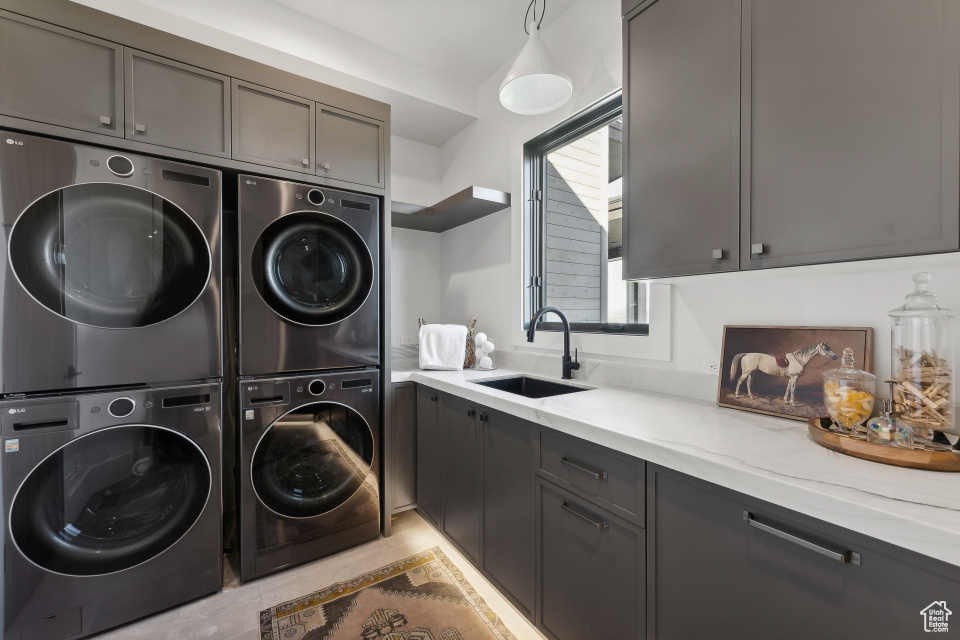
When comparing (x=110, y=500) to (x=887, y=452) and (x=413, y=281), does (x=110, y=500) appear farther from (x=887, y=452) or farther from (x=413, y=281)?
(x=887, y=452)

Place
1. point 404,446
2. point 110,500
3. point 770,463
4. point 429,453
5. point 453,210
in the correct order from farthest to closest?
1. point 453,210
2. point 404,446
3. point 429,453
4. point 110,500
5. point 770,463

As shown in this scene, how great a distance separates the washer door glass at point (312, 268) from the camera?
192 cm

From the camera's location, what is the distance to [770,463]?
3.04 feet

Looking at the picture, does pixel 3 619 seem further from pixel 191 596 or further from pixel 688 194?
pixel 688 194

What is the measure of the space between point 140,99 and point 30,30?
13.4 inches

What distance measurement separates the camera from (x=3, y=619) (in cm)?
144

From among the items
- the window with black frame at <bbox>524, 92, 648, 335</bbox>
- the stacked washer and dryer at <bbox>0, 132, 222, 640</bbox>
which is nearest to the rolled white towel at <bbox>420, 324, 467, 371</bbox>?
the window with black frame at <bbox>524, 92, 648, 335</bbox>

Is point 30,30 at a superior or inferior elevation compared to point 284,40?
inferior

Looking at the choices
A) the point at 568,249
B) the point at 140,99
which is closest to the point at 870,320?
the point at 568,249

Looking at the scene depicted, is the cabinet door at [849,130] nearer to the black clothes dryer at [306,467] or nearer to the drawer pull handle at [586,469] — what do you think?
the drawer pull handle at [586,469]

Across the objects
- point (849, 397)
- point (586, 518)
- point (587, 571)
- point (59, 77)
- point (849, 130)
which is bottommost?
point (587, 571)

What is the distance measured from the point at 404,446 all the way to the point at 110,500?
1294 mm

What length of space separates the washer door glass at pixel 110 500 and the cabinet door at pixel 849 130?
2305mm

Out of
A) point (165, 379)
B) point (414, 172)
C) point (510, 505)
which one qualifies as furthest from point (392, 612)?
point (414, 172)
